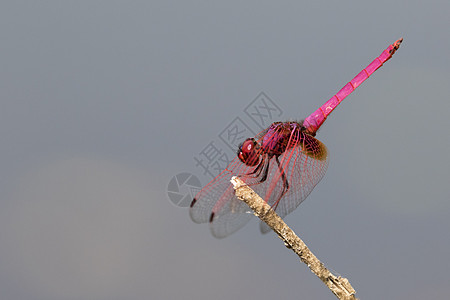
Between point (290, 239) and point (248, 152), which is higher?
point (248, 152)

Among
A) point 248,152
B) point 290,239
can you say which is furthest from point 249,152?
point 290,239

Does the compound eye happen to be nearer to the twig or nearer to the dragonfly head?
the dragonfly head

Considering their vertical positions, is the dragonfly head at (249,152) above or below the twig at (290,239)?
above

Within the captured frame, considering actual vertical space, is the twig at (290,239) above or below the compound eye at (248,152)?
below

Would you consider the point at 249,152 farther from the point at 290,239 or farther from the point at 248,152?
the point at 290,239

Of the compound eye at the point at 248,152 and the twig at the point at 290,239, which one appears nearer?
the twig at the point at 290,239

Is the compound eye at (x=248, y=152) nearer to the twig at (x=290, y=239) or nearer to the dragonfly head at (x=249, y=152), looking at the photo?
the dragonfly head at (x=249, y=152)

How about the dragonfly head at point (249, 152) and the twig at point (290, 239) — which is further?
the dragonfly head at point (249, 152)
